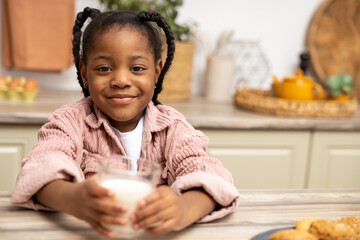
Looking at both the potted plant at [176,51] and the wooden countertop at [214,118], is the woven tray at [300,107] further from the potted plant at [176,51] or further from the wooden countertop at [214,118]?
the potted plant at [176,51]

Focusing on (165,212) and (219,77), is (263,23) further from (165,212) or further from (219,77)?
(165,212)

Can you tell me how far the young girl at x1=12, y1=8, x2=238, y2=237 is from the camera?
731 mm

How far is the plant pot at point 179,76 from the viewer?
81.9 inches

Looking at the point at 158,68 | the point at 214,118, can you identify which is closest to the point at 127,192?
the point at 158,68

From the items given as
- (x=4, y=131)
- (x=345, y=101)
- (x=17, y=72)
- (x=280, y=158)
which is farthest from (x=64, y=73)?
(x=345, y=101)

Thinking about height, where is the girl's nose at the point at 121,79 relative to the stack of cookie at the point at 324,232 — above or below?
above

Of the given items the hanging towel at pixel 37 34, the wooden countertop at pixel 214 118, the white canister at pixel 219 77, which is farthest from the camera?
the white canister at pixel 219 77

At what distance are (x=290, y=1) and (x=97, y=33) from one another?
1.75 m

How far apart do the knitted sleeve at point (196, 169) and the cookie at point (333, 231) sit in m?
0.16

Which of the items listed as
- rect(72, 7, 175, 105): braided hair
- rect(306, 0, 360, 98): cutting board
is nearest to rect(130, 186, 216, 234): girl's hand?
rect(72, 7, 175, 105): braided hair

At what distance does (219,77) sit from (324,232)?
1689 mm

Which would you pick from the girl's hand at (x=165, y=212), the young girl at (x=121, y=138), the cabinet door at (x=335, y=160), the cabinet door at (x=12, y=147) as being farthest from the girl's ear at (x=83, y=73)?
the cabinet door at (x=335, y=160)

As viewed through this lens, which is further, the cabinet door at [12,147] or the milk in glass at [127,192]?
the cabinet door at [12,147]

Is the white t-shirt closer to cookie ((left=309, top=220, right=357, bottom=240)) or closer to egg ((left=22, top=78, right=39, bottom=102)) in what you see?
cookie ((left=309, top=220, right=357, bottom=240))
